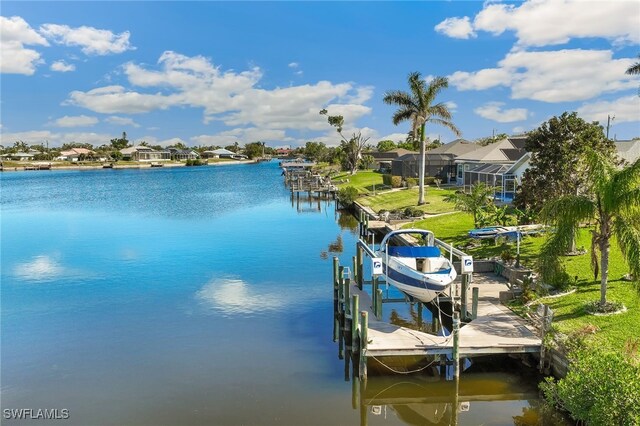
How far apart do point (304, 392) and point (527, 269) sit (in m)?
11.8

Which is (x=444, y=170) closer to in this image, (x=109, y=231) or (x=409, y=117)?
(x=409, y=117)

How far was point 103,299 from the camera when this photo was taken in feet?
81.6

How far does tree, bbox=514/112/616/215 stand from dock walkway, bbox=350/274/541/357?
977cm

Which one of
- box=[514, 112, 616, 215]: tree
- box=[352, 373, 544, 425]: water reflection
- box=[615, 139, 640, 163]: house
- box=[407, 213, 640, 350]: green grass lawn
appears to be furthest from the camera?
box=[615, 139, 640, 163]: house

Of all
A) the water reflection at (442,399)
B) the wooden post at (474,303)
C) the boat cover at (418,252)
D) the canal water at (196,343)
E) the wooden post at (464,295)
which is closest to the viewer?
the water reflection at (442,399)

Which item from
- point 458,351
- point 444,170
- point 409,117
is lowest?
point 458,351

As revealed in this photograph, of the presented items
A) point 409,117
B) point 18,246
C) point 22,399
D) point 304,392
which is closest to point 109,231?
point 18,246

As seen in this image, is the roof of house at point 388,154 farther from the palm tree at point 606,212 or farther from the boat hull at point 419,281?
the palm tree at point 606,212

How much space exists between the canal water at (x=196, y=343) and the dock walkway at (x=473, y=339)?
49.2 inches

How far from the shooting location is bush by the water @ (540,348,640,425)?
10211mm

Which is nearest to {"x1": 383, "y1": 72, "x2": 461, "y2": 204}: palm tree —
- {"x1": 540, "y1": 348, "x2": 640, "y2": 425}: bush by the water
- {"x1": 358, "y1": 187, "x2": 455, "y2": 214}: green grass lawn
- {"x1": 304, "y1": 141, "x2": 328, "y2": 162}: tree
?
{"x1": 358, "y1": 187, "x2": 455, "y2": 214}: green grass lawn

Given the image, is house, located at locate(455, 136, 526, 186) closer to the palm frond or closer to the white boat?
the white boat

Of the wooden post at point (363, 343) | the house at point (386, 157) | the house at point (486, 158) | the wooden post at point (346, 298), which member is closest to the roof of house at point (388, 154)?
the house at point (386, 157)

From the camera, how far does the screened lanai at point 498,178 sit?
45.2 m
